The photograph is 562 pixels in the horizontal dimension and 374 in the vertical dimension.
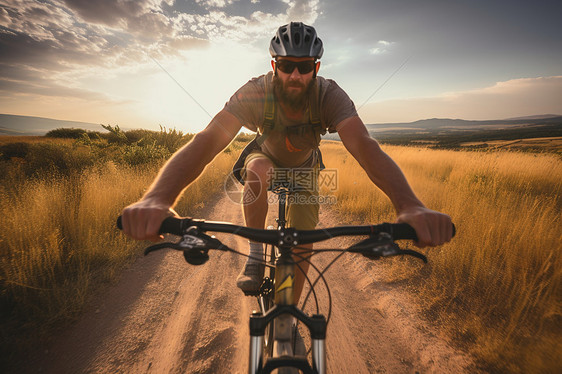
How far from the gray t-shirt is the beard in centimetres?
8

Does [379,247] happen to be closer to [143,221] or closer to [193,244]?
[193,244]

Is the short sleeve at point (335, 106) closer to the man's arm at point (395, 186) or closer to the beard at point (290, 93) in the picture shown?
the man's arm at point (395, 186)

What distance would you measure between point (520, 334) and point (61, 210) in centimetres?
606

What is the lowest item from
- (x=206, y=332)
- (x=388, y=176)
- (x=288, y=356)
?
(x=206, y=332)

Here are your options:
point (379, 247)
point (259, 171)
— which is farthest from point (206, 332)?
point (379, 247)

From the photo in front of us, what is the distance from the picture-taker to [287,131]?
2.14 metres

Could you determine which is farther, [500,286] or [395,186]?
[500,286]

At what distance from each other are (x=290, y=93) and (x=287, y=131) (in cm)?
35

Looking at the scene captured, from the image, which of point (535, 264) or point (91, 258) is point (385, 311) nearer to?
point (535, 264)

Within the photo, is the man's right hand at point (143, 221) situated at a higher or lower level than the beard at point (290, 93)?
lower

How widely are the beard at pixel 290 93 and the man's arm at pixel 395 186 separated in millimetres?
450

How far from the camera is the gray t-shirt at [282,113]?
2002mm

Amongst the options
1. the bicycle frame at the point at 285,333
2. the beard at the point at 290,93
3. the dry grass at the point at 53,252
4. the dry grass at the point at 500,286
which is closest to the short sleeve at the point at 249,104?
the beard at the point at 290,93

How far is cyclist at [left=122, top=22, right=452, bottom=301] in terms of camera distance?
166 cm
